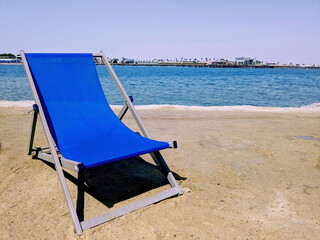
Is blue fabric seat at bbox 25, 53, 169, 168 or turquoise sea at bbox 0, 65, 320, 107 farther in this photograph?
turquoise sea at bbox 0, 65, 320, 107

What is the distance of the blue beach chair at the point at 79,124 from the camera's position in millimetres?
2421

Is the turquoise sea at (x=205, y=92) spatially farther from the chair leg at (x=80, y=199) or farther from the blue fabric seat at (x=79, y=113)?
the chair leg at (x=80, y=199)

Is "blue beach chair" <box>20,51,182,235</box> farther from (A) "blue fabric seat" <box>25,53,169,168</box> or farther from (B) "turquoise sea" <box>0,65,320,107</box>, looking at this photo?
(B) "turquoise sea" <box>0,65,320,107</box>

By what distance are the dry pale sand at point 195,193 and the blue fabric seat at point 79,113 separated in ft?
1.60

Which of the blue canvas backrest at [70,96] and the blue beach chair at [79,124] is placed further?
the blue canvas backrest at [70,96]

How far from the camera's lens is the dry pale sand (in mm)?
2162

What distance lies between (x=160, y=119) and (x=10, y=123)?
327cm

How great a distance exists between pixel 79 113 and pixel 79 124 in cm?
18

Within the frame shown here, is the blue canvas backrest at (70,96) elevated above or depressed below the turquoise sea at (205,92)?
above

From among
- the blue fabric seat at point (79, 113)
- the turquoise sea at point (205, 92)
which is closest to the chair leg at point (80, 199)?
the blue fabric seat at point (79, 113)

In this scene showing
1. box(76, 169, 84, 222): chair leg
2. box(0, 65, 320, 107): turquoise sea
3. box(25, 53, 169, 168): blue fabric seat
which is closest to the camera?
box(76, 169, 84, 222): chair leg

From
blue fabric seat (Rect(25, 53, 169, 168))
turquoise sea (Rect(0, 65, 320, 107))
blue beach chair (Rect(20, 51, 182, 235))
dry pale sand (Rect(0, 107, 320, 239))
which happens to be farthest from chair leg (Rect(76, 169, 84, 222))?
turquoise sea (Rect(0, 65, 320, 107))

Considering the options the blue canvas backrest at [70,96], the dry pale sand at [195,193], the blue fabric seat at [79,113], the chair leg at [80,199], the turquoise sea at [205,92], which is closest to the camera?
the dry pale sand at [195,193]

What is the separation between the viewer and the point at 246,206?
252 cm
